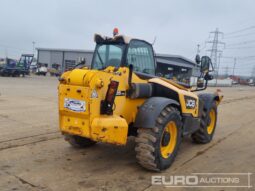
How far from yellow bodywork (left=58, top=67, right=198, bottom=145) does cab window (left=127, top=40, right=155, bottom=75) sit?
52 cm

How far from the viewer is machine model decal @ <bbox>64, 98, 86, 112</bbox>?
486cm

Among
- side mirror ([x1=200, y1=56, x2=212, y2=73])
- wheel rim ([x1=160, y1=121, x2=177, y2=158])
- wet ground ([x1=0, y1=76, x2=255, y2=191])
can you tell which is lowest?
wet ground ([x1=0, y1=76, x2=255, y2=191])

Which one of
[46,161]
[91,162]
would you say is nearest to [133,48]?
[91,162]

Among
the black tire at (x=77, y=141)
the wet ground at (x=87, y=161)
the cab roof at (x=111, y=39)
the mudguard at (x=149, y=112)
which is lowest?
the wet ground at (x=87, y=161)

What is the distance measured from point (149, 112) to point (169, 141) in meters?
0.88

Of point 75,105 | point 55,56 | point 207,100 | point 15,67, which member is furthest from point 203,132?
point 55,56

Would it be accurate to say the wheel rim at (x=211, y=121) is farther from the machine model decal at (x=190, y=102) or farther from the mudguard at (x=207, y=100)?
the machine model decal at (x=190, y=102)

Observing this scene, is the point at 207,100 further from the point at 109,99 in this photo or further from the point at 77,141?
the point at 109,99

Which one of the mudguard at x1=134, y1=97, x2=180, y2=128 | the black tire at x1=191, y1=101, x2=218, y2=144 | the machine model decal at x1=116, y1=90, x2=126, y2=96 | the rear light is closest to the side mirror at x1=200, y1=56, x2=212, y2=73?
the black tire at x1=191, y1=101, x2=218, y2=144

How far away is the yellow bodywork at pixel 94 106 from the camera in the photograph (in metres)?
4.76

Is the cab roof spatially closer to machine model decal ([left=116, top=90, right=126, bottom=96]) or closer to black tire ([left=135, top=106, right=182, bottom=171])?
machine model decal ([left=116, top=90, right=126, bottom=96])

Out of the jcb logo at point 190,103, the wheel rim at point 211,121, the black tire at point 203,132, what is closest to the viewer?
the jcb logo at point 190,103

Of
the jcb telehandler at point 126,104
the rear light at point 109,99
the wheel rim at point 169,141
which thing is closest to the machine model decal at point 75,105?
the jcb telehandler at point 126,104

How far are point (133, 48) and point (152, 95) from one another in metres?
0.91
